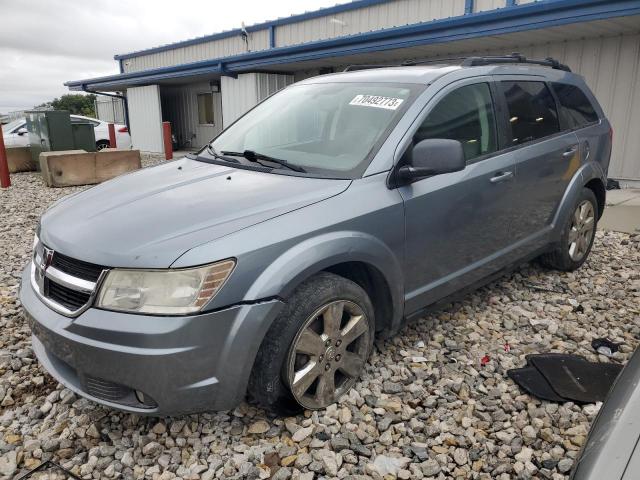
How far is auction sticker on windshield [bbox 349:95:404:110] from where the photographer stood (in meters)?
2.85

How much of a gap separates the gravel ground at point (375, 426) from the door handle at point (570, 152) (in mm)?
1367

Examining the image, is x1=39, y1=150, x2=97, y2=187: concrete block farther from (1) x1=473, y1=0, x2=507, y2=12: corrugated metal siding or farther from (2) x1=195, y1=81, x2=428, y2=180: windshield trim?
(1) x1=473, y1=0, x2=507, y2=12: corrugated metal siding

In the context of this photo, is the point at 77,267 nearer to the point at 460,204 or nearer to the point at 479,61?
the point at 460,204

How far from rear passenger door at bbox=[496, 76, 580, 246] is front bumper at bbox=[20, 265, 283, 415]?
7.35 feet

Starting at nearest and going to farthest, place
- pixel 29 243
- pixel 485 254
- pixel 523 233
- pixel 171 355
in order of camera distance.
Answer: pixel 171 355 < pixel 485 254 < pixel 523 233 < pixel 29 243

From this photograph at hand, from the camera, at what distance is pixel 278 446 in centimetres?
231

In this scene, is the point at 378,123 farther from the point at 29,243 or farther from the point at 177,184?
the point at 29,243

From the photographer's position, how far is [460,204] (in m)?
2.96

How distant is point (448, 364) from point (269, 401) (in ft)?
4.15

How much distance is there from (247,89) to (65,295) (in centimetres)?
1247

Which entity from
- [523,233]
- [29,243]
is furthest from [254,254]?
[29,243]

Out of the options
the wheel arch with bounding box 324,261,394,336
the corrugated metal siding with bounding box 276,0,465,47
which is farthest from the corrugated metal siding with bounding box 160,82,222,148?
the wheel arch with bounding box 324,261,394,336

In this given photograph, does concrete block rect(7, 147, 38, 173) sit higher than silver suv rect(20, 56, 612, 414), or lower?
lower

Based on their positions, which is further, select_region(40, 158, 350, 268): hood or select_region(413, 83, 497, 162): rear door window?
select_region(413, 83, 497, 162): rear door window
